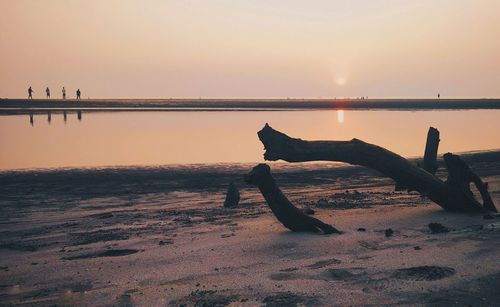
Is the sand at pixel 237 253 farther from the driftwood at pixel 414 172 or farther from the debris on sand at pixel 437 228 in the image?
the driftwood at pixel 414 172

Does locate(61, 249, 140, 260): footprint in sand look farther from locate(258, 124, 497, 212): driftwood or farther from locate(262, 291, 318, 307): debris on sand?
locate(258, 124, 497, 212): driftwood

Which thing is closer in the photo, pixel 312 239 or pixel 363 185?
pixel 312 239

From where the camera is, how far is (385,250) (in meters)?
8.14

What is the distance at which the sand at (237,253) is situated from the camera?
6.41 m

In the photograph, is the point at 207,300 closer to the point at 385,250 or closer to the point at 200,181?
the point at 385,250

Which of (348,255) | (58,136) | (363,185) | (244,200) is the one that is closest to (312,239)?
(348,255)

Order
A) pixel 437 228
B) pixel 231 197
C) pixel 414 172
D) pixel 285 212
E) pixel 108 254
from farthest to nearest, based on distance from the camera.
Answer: pixel 231 197
pixel 414 172
pixel 285 212
pixel 437 228
pixel 108 254

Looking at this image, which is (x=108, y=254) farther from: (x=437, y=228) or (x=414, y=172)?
(x=414, y=172)

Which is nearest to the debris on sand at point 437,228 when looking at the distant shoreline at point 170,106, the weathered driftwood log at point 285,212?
the weathered driftwood log at point 285,212

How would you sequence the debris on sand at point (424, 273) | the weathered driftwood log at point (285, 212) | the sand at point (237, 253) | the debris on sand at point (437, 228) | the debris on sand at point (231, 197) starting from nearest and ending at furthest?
1. the sand at point (237, 253)
2. the debris on sand at point (424, 273)
3. the debris on sand at point (437, 228)
4. the weathered driftwood log at point (285, 212)
5. the debris on sand at point (231, 197)

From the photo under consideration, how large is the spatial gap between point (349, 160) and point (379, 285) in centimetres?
434

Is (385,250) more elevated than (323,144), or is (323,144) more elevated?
(323,144)

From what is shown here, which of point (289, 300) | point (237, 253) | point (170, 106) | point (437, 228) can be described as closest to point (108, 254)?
point (237, 253)

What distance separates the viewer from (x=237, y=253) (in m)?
8.36
